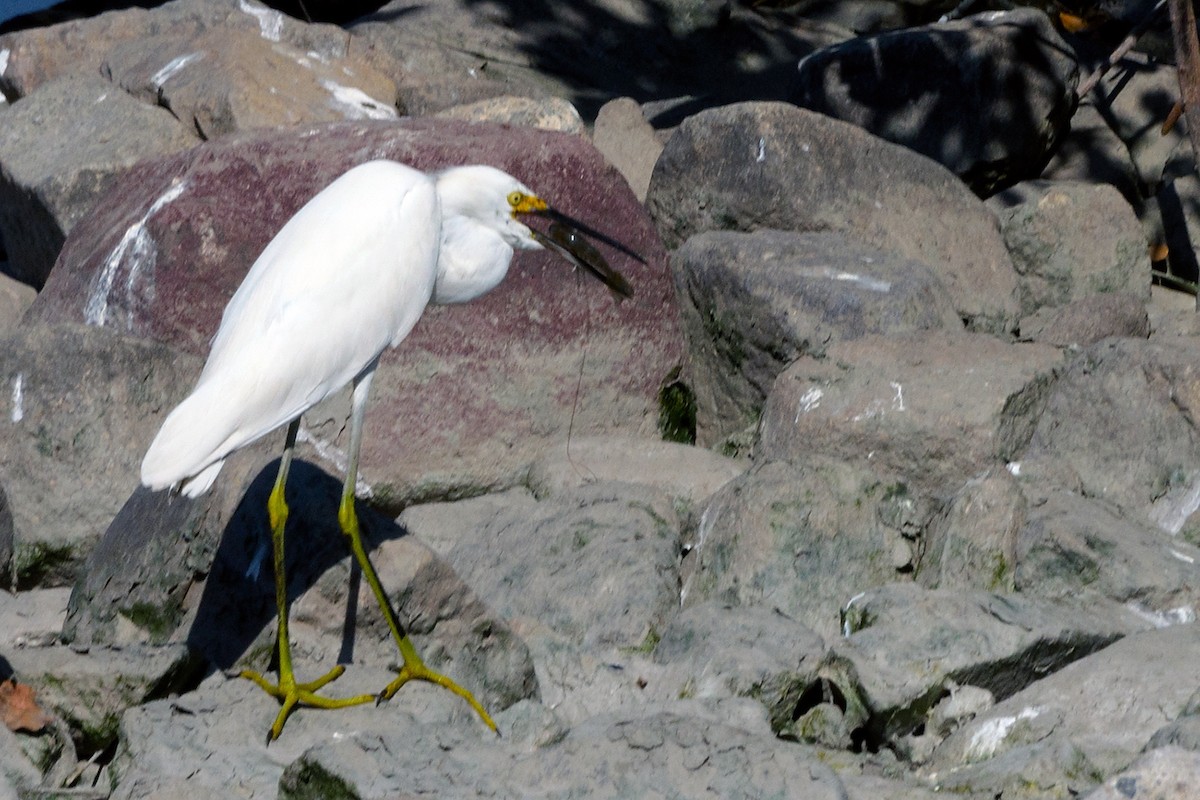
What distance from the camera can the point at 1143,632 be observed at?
440cm

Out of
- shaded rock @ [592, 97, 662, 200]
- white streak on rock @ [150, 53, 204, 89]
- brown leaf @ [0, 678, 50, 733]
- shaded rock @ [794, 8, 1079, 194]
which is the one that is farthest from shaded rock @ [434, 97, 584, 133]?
brown leaf @ [0, 678, 50, 733]

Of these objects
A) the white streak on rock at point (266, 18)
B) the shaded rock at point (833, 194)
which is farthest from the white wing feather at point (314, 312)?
the white streak on rock at point (266, 18)

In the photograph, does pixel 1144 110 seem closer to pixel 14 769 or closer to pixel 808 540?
pixel 808 540

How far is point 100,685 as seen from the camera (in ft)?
13.5

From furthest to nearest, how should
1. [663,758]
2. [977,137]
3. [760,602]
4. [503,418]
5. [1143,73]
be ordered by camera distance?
[1143,73], [977,137], [503,418], [760,602], [663,758]

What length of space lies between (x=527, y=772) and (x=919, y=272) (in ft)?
12.4

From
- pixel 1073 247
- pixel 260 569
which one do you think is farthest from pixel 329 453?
pixel 1073 247

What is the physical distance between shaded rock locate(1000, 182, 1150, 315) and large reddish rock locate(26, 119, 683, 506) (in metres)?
2.06

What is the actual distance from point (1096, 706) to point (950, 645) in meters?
0.45

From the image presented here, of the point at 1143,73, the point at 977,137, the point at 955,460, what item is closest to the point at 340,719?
the point at 955,460

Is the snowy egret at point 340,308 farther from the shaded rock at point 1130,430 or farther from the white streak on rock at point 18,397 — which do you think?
the shaded rock at point 1130,430

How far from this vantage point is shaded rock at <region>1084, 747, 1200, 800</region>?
122 inches

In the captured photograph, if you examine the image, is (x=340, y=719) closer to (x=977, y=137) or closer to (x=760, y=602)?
(x=760, y=602)

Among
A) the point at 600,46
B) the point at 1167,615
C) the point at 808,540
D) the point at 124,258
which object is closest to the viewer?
the point at 1167,615
